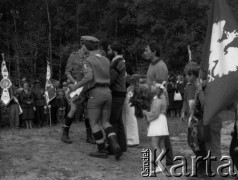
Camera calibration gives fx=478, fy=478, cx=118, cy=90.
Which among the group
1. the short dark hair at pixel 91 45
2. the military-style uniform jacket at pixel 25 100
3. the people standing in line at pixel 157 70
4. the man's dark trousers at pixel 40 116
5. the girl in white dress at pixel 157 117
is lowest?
the man's dark trousers at pixel 40 116

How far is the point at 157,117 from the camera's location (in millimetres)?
7828

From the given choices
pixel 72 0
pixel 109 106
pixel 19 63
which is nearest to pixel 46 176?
pixel 109 106

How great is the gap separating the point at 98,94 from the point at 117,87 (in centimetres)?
79

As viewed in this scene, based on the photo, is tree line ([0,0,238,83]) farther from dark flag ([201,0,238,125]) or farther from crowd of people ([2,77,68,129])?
dark flag ([201,0,238,125])

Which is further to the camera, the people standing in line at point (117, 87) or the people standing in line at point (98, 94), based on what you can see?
the people standing in line at point (117, 87)

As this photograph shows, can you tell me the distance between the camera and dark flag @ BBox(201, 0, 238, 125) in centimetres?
638

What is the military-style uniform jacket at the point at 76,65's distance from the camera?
9406 millimetres

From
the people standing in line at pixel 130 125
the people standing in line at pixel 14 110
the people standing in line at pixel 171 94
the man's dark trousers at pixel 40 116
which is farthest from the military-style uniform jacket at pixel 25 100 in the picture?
the people standing in line at pixel 130 125

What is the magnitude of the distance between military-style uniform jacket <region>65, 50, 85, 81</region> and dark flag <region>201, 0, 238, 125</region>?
3.17m

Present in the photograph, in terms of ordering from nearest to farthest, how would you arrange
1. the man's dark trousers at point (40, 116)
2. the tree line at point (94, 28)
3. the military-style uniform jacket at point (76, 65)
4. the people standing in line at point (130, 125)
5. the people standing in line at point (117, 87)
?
the people standing in line at point (117, 87) → the military-style uniform jacket at point (76, 65) → the people standing in line at point (130, 125) → the man's dark trousers at point (40, 116) → the tree line at point (94, 28)

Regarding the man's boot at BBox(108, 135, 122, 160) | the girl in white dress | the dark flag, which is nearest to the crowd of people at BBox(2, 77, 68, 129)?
the man's boot at BBox(108, 135, 122, 160)

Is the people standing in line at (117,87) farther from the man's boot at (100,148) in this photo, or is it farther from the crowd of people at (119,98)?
the man's boot at (100,148)

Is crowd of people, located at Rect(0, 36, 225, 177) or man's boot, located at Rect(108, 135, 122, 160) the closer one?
crowd of people, located at Rect(0, 36, 225, 177)

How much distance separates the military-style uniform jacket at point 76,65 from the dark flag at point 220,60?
125 inches
